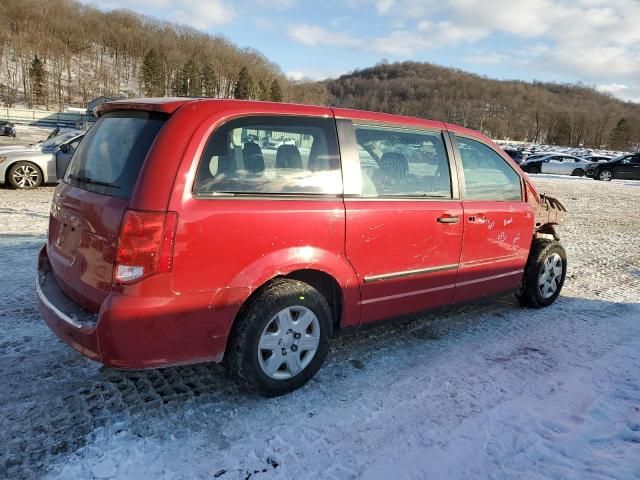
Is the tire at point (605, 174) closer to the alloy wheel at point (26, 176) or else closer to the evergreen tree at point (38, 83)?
the alloy wheel at point (26, 176)

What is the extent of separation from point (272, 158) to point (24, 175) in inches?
374

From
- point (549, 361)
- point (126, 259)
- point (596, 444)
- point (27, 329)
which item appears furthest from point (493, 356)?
point (27, 329)

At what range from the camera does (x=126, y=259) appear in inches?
94.4

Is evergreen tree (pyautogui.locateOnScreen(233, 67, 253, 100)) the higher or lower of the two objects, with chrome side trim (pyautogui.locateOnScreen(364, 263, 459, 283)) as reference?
higher

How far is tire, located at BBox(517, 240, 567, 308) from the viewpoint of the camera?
15.5ft

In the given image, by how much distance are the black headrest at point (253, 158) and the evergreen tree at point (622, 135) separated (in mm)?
138638

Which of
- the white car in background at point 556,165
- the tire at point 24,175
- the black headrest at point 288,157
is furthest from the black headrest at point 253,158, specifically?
the white car in background at point 556,165

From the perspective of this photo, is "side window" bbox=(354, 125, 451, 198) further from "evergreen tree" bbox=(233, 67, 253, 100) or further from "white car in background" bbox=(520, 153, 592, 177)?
"evergreen tree" bbox=(233, 67, 253, 100)

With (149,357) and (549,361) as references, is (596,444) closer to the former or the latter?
(549,361)

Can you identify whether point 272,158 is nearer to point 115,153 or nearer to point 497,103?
point 115,153

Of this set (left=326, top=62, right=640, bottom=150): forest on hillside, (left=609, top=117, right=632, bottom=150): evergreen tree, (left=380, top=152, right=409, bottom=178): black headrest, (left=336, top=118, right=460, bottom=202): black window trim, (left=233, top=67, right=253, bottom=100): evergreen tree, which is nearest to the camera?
(left=336, top=118, right=460, bottom=202): black window trim

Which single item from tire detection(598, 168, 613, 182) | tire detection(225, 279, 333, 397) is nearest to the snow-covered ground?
tire detection(225, 279, 333, 397)

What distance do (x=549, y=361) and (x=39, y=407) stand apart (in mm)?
3507

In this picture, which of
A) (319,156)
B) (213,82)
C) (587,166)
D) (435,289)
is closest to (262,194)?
(319,156)
